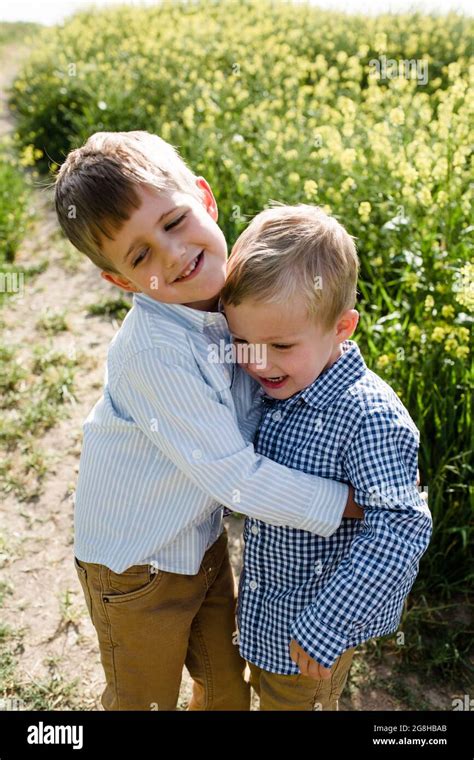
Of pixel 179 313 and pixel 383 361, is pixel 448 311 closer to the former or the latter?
pixel 383 361

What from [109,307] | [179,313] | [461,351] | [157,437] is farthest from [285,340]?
[109,307]

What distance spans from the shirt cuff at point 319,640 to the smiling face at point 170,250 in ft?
2.65

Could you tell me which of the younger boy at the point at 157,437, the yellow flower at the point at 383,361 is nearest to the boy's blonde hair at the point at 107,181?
the younger boy at the point at 157,437

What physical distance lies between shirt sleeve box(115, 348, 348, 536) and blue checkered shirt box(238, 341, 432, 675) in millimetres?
95

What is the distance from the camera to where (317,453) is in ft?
6.09

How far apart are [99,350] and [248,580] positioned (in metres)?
2.89

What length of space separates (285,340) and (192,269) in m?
0.28

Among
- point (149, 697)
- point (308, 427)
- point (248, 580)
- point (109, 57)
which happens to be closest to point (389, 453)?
point (308, 427)

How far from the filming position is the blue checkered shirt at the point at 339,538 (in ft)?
5.66

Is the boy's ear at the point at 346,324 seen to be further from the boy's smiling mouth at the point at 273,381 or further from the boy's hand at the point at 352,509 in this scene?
the boy's hand at the point at 352,509

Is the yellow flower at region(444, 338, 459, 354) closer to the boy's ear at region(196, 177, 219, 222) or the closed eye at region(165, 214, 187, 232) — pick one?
the boy's ear at region(196, 177, 219, 222)
